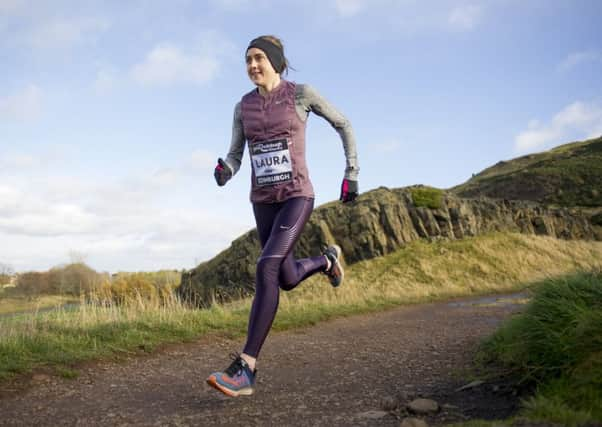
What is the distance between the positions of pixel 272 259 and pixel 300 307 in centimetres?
576

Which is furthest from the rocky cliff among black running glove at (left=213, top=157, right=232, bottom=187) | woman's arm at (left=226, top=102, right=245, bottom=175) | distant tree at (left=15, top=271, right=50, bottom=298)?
black running glove at (left=213, top=157, right=232, bottom=187)

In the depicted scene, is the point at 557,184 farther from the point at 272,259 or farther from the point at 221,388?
the point at 221,388

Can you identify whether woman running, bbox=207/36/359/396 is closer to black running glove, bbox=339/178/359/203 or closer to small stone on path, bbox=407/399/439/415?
black running glove, bbox=339/178/359/203

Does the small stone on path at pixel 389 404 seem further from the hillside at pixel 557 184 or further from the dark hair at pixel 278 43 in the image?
the hillside at pixel 557 184

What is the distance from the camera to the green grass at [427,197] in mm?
23297

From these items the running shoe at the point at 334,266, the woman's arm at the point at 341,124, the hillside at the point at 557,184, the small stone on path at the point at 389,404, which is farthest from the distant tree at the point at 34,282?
the hillside at the point at 557,184

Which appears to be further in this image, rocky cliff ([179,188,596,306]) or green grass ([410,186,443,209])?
green grass ([410,186,443,209])

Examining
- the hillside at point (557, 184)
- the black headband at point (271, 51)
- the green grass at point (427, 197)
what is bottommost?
the black headband at point (271, 51)

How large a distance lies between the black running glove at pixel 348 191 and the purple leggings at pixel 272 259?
278 millimetres

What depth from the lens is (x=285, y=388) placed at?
163 inches

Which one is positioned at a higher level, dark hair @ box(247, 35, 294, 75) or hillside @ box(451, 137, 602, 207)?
hillside @ box(451, 137, 602, 207)

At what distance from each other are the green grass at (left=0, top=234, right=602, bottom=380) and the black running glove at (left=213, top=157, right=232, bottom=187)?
7.87ft

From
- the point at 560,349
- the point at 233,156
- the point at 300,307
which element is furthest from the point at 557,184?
the point at 560,349

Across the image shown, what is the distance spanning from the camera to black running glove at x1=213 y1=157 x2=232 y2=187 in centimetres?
448
